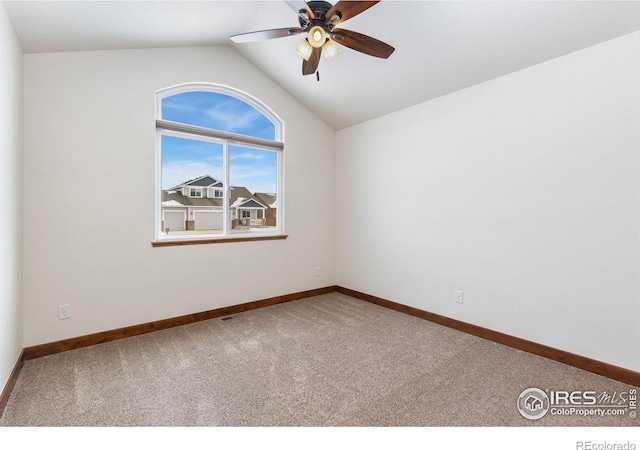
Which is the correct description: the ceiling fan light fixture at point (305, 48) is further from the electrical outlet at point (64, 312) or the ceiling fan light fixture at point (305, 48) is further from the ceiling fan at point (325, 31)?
the electrical outlet at point (64, 312)

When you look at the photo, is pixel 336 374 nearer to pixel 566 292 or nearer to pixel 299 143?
pixel 566 292

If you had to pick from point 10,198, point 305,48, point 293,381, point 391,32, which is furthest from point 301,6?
point 293,381

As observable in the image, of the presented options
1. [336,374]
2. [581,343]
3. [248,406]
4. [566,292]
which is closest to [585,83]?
[566,292]

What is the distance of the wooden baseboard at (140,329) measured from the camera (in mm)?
2521

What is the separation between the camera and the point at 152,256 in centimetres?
305

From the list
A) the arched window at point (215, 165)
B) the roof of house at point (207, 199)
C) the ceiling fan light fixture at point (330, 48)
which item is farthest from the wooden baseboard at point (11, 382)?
the ceiling fan light fixture at point (330, 48)

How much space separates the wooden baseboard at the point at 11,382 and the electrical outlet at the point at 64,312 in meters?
0.32

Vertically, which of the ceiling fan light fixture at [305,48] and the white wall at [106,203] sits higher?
the ceiling fan light fixture at [305,48]

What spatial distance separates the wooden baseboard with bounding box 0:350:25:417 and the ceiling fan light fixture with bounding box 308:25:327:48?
113 inches

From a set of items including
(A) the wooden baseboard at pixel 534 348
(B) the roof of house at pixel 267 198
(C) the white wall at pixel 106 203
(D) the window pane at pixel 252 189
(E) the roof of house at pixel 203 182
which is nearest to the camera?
(A) the wooden baseboard at pixel 534 348

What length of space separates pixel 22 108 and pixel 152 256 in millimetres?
1532

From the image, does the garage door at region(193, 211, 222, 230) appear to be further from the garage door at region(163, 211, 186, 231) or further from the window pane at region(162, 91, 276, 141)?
the window pane at region(162, 91, 276, 141)

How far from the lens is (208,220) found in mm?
3588

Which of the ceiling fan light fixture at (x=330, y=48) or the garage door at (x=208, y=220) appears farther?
the garage door at (x=208, y=220)
